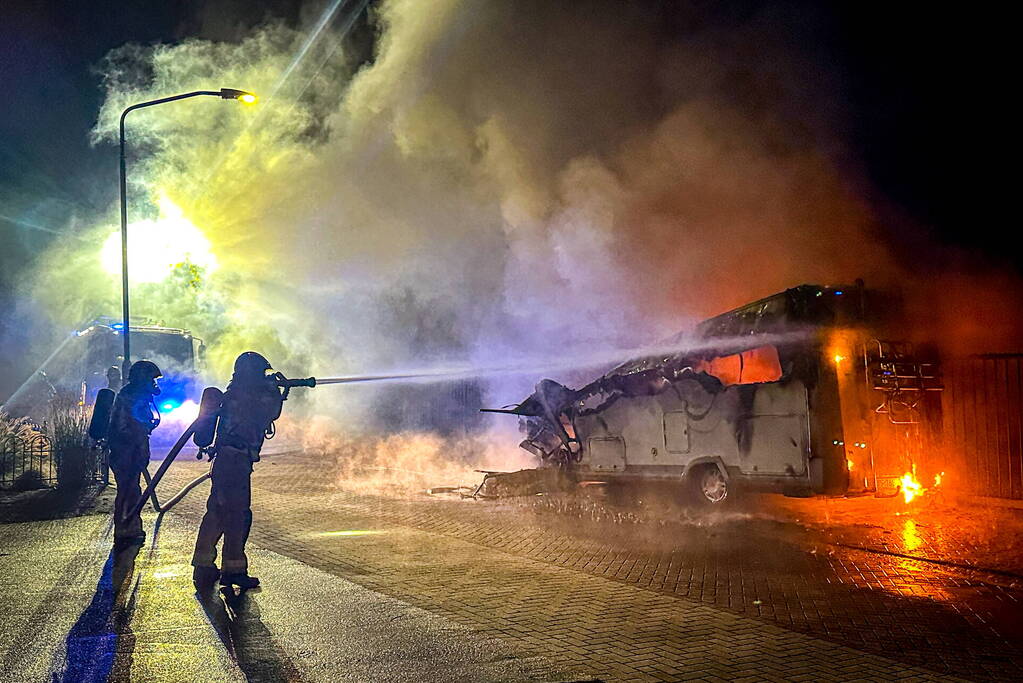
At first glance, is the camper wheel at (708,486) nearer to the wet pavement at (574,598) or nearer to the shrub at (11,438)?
the wet pavement at (574,598)

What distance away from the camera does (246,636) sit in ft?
16.6

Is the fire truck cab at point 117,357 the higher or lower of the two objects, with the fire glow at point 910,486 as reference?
higher

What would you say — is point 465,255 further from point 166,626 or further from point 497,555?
point 166,626

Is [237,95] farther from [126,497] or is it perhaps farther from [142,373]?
[126,497]

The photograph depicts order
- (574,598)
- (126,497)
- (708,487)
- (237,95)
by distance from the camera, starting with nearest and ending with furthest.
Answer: (574,598), (126,497), (708,487), (237,95)

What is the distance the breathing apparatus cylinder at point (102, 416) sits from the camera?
8.59 metres

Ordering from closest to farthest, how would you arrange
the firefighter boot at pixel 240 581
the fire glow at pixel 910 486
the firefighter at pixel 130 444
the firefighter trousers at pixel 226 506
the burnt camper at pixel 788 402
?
the firefighter boot at pixel 240 581 → the firefighter trousers at pixel 226 506 → the firefighter at pixel 130 444 → the burnt camper at pixel 788 402 → the fire glow at pixel 910 486

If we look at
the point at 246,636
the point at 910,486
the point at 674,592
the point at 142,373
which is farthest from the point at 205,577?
the point at 910,486

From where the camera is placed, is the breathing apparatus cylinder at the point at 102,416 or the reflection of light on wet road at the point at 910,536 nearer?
the reflection of light on wet road at the point at 910,536

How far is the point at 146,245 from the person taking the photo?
26.1 metres

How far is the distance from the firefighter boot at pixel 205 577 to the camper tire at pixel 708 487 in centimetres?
579

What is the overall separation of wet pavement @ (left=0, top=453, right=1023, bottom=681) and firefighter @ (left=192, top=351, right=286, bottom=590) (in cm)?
27

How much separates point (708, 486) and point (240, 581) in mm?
5891

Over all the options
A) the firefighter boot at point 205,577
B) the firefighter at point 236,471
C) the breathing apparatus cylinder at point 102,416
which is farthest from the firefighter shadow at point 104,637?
the breathing apparatus cylinder at point 102,416
